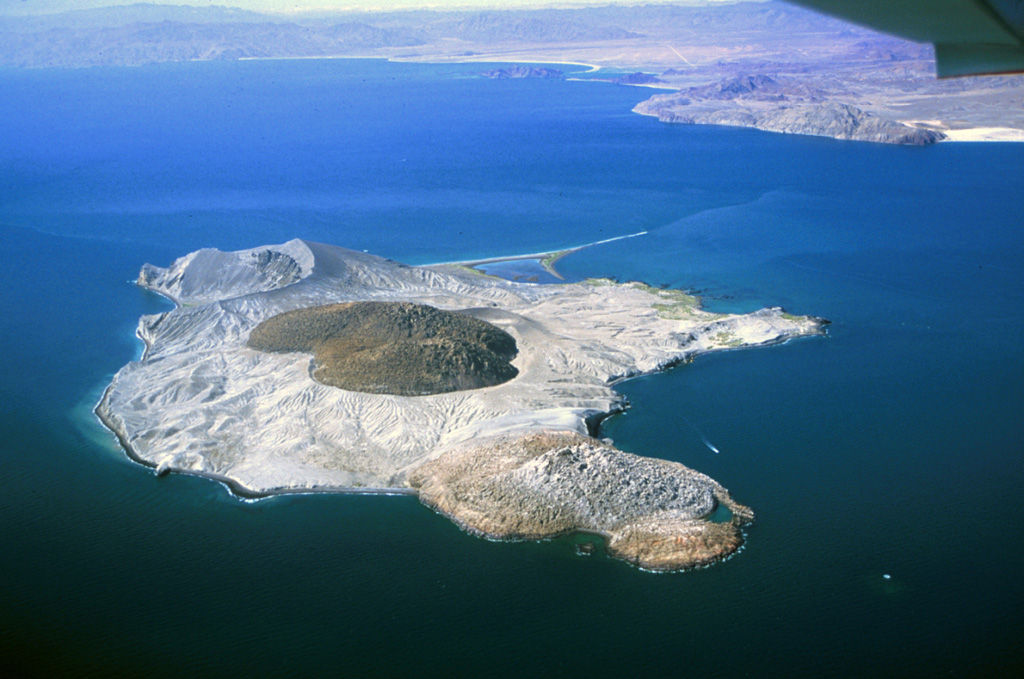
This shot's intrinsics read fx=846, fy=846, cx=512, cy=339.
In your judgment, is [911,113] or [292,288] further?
[911,113]

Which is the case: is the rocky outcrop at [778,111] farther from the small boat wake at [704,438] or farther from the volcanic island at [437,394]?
the small boat wake at [704,438]

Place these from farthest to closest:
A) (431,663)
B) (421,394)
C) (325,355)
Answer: (325,355), (421,394), (431,663)

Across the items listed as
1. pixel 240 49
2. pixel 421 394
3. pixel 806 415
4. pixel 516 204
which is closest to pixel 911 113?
pixel 516 204

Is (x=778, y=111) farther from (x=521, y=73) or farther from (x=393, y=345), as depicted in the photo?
(x=393, y=345)

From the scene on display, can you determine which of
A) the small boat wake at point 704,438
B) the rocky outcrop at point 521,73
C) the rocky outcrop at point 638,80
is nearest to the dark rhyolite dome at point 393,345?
the small boat wake at point 704,438

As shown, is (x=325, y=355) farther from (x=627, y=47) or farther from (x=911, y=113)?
(x=627, y=47)

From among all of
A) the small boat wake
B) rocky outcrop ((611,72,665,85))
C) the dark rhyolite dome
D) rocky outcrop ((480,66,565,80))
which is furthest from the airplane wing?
rocky outcrop ((480,66,565,80))
